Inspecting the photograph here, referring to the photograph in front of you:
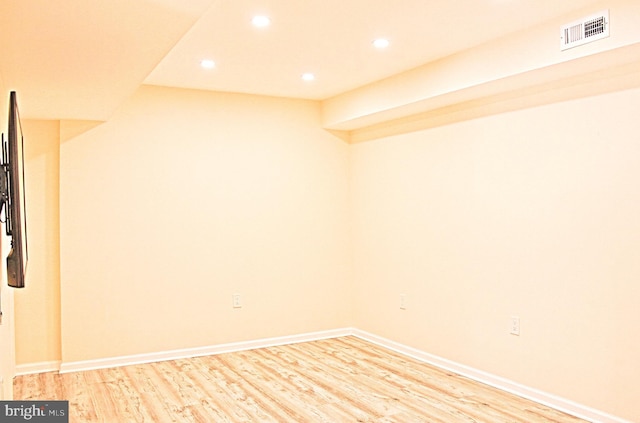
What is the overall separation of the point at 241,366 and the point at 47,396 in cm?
152

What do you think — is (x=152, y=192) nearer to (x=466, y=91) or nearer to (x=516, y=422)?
(x=466, y=91)

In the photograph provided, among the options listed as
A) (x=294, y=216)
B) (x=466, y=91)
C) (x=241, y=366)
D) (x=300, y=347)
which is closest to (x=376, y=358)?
(x=300, y=347)

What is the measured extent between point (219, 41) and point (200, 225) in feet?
6.74

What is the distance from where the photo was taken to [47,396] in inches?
165

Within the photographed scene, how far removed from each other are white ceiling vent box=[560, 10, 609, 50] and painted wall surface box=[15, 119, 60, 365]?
400cm

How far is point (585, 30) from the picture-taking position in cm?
321

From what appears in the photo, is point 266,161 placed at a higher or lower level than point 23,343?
higher

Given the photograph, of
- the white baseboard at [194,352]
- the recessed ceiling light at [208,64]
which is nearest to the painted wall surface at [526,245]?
the white baseboard at [194,352]

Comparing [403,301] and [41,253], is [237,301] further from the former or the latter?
[41,253]

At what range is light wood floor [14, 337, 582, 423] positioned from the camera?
147 inches

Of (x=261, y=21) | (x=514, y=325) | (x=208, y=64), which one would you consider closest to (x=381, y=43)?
(x=261, y=21)

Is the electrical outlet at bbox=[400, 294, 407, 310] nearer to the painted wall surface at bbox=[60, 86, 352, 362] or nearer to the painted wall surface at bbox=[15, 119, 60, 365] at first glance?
the painted wall surface at bbox=[60, 86, 352, 362]

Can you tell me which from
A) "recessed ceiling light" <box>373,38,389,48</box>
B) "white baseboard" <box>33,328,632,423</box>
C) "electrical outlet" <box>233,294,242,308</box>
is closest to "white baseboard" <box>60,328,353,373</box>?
"white baseboard" <box>33,328,632,423</box>

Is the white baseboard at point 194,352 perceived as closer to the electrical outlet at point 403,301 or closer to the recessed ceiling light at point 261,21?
the electrical outlet at point 403,301
